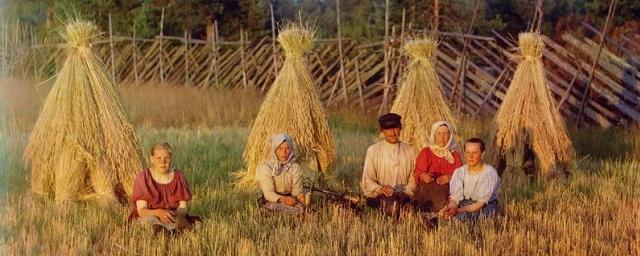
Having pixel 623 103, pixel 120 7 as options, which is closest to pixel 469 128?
pixel 623 103

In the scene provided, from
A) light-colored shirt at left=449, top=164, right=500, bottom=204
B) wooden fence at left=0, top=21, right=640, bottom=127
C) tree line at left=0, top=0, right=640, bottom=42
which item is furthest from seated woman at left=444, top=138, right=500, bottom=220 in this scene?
tree line at left=0, top=0, right=640, bottom=42

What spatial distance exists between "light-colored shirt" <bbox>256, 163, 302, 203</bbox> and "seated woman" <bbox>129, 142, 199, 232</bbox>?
73 cm

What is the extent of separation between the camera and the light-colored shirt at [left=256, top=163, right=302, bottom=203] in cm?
674

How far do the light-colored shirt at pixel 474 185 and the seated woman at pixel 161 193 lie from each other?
2.01 metres

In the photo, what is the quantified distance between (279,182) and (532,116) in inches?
122

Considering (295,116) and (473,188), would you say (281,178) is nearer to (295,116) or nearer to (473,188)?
(295,116)

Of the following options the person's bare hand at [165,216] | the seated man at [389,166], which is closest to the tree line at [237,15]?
the seated man at [389,166]

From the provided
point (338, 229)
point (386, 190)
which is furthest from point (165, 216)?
point (386, 190)

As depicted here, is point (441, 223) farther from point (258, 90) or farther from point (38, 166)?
point (258, 90)

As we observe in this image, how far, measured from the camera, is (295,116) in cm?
794

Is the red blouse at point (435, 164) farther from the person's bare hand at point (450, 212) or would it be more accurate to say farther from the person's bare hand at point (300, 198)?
the person's bare hand at point (300, 198)

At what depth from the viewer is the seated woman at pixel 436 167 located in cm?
693

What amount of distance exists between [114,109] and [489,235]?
339 cm

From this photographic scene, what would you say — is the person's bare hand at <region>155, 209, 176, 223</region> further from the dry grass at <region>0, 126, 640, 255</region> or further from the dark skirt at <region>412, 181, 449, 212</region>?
the dark skirt at <region>412, 181, 449, 212</region>
